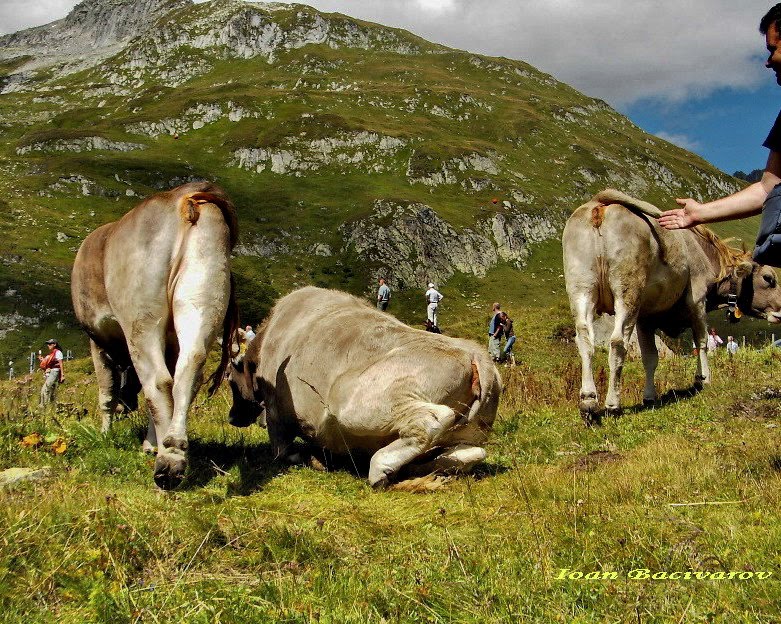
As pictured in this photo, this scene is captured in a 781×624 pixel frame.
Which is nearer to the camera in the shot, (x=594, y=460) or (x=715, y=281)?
(x=594, y=460)

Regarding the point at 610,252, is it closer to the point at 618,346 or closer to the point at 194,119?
the point at 618,346

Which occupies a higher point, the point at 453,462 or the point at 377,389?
the point at 377,389

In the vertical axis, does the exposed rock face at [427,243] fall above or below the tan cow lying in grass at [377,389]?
above

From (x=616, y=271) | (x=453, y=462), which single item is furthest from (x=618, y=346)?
(x=453, y=462)

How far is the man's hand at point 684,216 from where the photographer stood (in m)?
5.42

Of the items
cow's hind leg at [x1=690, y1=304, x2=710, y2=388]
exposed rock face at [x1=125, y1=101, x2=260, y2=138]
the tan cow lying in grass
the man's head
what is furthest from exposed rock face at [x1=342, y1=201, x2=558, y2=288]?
the man's head

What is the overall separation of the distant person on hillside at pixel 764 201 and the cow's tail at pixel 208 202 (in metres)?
4.58

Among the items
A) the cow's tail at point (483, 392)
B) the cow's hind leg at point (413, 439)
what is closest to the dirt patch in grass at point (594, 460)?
the cow's tail at point (483, 392)

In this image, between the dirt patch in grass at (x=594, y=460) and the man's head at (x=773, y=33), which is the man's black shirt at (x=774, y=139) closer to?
the man's head at (x=773, y=33)

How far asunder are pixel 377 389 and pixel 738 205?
3825mm

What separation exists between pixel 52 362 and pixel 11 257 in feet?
283

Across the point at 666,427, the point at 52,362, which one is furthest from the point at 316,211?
the point at 666,427

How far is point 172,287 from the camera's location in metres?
6.88

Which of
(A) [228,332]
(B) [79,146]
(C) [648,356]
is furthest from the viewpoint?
(B) [79,146]
